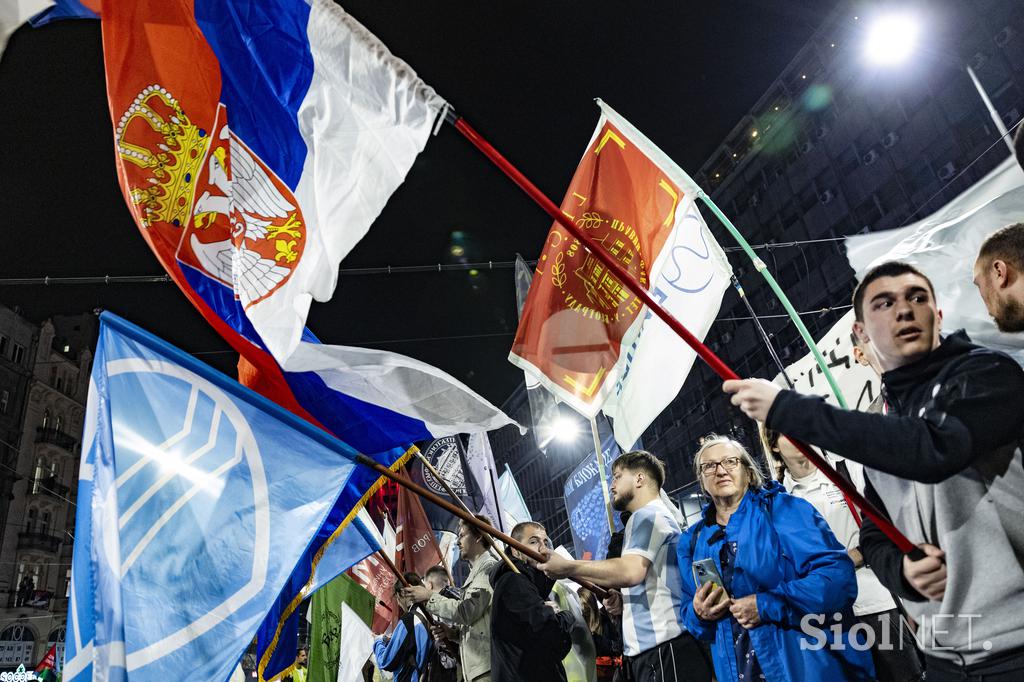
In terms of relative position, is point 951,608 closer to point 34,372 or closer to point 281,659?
point 281,659

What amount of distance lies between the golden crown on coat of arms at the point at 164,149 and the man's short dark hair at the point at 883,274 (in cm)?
339

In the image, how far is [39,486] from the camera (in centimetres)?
4050

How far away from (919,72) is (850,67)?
3548mm

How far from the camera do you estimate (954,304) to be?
384 cm

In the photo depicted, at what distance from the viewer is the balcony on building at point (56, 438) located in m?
41.4

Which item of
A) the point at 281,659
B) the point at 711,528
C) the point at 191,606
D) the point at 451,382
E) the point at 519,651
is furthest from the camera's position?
the point at 281,659

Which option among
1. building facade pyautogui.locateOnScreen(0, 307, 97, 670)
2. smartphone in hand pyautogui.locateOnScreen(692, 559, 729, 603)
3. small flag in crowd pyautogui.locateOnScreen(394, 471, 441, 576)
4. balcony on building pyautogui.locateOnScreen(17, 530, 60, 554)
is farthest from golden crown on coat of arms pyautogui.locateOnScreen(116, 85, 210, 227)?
balcony on building pyautogui.locateOnScreen(17, 530, 60, 554)

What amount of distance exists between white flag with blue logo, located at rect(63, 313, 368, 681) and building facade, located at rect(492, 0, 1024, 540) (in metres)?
24.1

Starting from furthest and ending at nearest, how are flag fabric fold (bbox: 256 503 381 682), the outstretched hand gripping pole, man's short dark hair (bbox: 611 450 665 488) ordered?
man's short dark hair (bbox: 611 450 665 488)
flag fabric fold (bbox: 256 503 381 682)
the outstretched hand gripping pole

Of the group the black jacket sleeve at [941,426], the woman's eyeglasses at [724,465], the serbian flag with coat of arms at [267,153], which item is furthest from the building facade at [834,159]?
the black jacket sleeve at [941,426]

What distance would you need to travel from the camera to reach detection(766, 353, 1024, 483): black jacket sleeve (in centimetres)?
197

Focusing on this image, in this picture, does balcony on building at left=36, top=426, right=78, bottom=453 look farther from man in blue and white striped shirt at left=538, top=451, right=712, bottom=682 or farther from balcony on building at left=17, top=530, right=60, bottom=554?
man in blue and white striped shirt at left=538, top=451, right=712, bottom=682

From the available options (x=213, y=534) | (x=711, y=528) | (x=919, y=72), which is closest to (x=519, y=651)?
(x=711, y=528)

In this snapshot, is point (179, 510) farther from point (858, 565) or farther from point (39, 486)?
point (39, 486)
